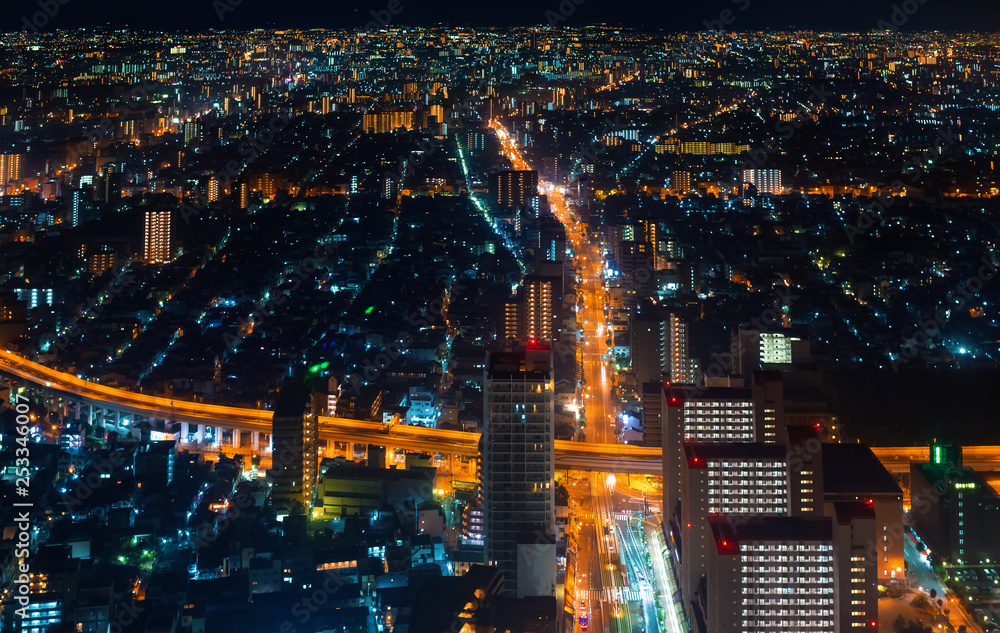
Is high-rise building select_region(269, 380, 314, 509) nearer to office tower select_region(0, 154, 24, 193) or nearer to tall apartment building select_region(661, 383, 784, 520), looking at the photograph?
tall apartment building select_region(661, 383, 784, 520)

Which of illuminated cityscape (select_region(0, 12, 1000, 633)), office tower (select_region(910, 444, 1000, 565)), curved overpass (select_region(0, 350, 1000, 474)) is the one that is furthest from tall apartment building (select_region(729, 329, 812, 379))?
office tower (select_region(910, 444, 1000, 565))

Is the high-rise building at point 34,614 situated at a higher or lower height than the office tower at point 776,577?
lower

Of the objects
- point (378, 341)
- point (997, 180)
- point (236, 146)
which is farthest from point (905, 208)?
point (236, 146)

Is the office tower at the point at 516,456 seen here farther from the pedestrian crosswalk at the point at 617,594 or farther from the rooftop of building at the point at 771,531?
the rooftop of building at the point at 771,531

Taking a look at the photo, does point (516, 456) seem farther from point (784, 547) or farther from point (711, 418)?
point (784, 547)

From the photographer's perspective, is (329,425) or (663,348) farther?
(663,348)

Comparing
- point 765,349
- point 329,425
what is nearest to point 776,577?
point 329,425

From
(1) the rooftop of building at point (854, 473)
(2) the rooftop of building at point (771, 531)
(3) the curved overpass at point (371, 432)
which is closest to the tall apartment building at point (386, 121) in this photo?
(3) the curved overpass at point (371, 432)
